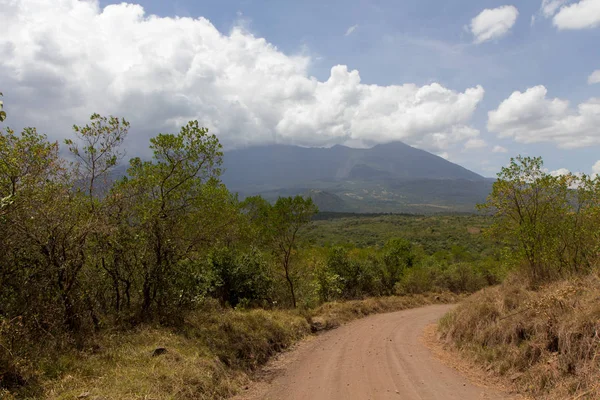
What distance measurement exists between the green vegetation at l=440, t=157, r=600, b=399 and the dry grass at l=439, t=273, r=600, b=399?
20 millimetres

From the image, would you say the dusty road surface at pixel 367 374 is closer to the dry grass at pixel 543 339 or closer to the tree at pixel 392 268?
the dry grass at pixel 543 339

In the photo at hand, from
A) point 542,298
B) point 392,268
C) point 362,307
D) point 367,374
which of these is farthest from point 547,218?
point 392,268

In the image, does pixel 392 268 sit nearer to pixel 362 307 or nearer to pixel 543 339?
pixel 362 307

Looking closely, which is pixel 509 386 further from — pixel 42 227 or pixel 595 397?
pixel 42 227

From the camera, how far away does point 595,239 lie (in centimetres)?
1330

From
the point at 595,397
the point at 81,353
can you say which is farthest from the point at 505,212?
the point at 81,353

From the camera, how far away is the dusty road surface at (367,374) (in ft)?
28.8

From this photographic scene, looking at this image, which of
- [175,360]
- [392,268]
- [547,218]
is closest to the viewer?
[175,360]

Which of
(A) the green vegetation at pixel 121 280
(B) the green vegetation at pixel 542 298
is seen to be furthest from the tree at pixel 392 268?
(B) the green vegetation at pixel 542 298

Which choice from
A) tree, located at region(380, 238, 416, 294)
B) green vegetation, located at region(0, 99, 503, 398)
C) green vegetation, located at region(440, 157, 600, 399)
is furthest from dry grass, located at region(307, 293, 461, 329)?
green vegetation, located at region(440, 157, 600, 399)

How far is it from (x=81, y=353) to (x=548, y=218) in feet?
59.0

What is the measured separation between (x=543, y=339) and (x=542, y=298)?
4.94 ft

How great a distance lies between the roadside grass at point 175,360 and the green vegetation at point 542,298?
7.48 m

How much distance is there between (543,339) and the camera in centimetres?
907
